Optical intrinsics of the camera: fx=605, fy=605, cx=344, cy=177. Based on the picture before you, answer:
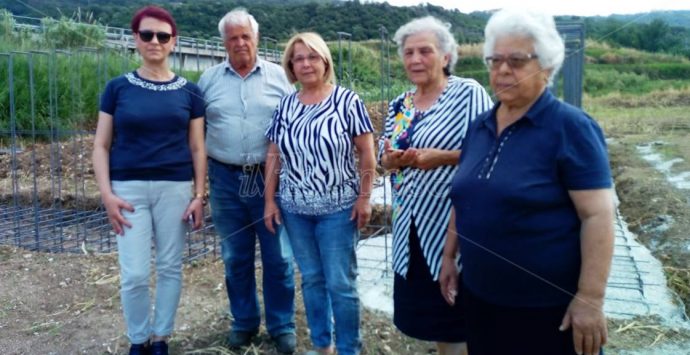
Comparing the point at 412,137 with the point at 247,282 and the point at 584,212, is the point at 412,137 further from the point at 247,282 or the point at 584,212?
the point at 247,282

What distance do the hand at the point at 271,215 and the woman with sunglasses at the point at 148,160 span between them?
280 millimetres

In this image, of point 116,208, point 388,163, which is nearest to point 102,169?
point 116,208

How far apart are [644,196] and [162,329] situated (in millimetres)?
5100

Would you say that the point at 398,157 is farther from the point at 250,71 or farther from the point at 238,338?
the point at 238,338

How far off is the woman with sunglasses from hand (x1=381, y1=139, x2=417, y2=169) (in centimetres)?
88

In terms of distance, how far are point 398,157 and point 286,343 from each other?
1.18 metres

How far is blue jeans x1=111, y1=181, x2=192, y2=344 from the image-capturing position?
2418mm

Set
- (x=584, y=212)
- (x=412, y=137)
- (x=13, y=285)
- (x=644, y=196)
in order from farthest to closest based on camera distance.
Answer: (x=644, y=196), (x=13, y=285), (x=412, y=137), (x=584, y=212)

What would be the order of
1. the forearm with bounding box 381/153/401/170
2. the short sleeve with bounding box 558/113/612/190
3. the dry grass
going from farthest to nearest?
1. the dry grass
2. the forearm with bounding box 381/153/401/170
3. the short sleeve with bounding box 558/113/612/190

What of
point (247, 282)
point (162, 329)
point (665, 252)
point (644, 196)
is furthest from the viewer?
point (644, 196)

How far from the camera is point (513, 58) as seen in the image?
153cm

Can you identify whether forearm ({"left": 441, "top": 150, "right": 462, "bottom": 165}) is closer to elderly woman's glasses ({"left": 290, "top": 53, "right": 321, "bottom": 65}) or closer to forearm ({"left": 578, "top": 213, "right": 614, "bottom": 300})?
forearm ({"left": 578, "top": 213, "right": 614, "bottom": 300})

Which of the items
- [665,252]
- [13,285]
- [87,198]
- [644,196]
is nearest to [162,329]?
[13,285]

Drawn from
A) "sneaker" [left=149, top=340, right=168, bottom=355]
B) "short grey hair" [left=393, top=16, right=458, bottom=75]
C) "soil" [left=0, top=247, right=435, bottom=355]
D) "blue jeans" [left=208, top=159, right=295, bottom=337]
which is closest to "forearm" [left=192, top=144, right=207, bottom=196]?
"blue jeans" [left=208, top=159, right=295, bottom=337]
